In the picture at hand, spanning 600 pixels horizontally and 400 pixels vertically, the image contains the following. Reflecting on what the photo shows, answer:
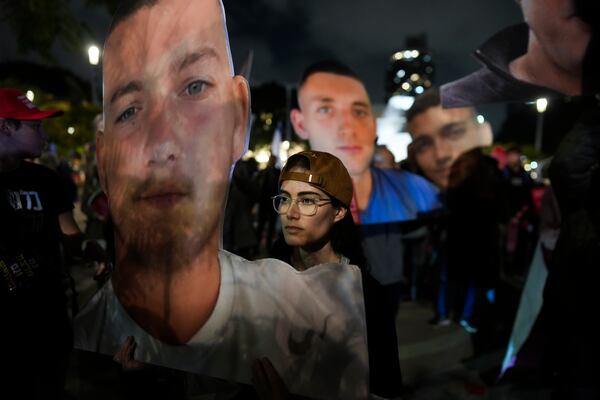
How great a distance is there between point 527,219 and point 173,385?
5.26 meters

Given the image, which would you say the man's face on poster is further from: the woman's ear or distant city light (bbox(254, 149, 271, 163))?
distant city light (bbox(254, 149, 271, 163))

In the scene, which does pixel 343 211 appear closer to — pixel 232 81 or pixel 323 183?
pixel 323 183

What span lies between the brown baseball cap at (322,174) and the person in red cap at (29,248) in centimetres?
135

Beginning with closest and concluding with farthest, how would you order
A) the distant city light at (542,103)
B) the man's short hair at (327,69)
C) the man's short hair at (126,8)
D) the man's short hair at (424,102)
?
the man's short hair at (126,8) < the man's short hair at (327,69) < the distant city light at (542,103) < the man's short hair at (424,102)

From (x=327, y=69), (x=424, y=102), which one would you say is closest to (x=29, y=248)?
(x=327, y=69)

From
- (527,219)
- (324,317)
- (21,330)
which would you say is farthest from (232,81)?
(527,219)

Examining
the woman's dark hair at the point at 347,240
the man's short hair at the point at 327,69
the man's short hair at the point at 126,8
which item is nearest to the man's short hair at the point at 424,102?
the man's short hair at the point at 327,69

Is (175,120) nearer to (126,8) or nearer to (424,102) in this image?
(126,8)

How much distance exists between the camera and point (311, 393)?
157 cm

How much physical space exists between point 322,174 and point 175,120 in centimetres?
63

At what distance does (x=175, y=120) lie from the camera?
68.2 inches

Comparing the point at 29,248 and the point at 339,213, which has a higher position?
the point at 339,213

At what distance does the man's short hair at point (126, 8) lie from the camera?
5.87ft

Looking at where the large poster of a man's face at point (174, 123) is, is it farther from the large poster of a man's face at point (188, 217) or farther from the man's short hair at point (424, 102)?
the man's short hair at point (424, 102)
